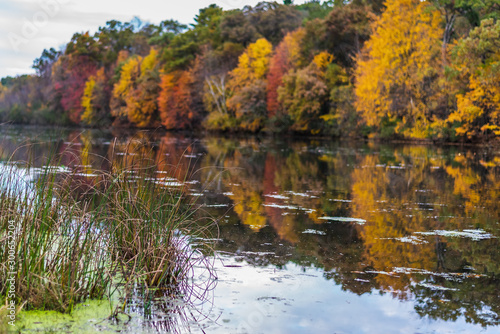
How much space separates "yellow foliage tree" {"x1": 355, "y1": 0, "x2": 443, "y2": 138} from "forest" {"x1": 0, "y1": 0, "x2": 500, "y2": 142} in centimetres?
8

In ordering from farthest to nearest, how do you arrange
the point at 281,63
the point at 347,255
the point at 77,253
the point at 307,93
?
the point at 281,63
the point at 307,93
the point at 347,255
the point at 77,253

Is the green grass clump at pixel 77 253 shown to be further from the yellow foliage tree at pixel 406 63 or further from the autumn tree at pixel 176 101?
the autumn tree at pixel 176 101

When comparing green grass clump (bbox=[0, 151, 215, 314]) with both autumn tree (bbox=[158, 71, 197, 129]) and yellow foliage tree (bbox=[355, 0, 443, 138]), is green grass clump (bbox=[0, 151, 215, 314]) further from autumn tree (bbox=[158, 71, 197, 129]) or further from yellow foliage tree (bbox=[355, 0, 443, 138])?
autumn tree (bbox=[158, 71, 197, 129])

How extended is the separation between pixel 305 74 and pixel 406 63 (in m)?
10.5

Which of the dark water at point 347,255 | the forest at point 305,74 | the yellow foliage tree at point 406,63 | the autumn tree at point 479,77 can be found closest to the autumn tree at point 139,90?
the forest at point 305,74

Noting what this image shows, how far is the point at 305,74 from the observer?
4525 centimetres

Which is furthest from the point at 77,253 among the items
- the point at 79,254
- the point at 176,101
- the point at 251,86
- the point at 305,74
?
the point at 176,101

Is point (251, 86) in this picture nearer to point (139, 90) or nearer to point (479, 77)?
point (139, 90)

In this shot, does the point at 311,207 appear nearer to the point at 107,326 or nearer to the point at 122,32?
the point at 107,326

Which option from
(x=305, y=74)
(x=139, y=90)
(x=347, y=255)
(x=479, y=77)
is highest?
(x=305, y=74)

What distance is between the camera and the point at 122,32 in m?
94.4

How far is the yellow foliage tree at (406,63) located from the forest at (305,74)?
0.26 ft

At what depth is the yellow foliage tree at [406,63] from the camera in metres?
35.6

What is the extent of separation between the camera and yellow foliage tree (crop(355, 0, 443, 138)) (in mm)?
35562
